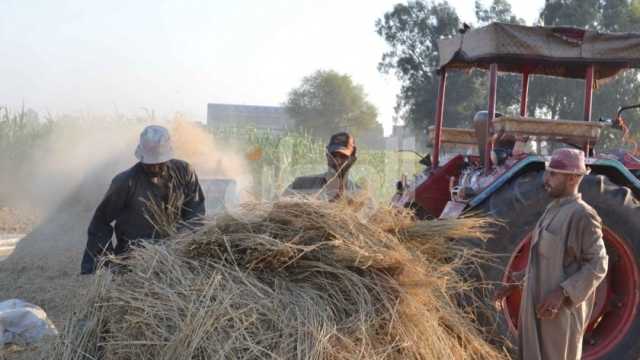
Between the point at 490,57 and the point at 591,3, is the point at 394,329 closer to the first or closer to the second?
the point at 490,57

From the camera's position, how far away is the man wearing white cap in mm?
4395

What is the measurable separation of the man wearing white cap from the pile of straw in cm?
93

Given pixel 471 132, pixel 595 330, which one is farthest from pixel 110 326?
pixel 471 132

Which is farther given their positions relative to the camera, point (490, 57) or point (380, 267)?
point (490, 57)

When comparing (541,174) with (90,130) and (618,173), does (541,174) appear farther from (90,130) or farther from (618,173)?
(90,130)

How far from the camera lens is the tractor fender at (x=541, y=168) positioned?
4797 mm

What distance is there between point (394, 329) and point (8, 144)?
1942 cm

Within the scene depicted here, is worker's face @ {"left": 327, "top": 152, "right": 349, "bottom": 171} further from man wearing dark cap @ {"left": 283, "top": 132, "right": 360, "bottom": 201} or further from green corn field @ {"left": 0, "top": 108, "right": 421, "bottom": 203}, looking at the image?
green corn field @ {"left": 0, "top": 108, "right": 421, "bottom": 203}

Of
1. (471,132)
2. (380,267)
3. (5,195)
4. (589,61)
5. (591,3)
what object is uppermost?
(591,3)

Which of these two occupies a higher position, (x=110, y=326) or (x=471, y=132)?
(x=471, y=132)

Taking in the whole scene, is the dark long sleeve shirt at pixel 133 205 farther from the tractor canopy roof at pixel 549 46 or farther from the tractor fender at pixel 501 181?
the tractor canopy roof at pixel 549 46

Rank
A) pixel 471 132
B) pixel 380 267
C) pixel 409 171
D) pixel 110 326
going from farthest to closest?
pixel 409 171
pixel 471 132
pixel 380 267
pixel 110 326

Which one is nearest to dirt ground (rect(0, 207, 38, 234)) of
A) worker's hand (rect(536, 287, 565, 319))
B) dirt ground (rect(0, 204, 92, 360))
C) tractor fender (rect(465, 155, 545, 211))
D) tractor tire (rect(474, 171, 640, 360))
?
dirt ground (rect(0, 204, 92, 360))

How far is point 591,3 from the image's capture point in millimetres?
29641
